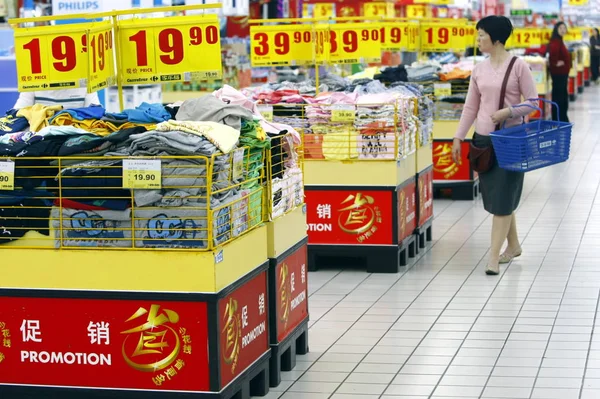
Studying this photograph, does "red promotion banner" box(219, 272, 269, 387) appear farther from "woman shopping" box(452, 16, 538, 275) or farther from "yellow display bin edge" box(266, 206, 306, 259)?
"woman shopping" box(452, 16, 538, 275)

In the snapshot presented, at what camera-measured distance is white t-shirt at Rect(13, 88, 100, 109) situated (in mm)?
7283

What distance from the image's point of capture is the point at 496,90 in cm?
774

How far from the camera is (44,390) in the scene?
4.74 meters

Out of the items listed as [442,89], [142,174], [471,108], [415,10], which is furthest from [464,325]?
[415,10]

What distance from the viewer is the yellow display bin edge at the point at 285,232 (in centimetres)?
536

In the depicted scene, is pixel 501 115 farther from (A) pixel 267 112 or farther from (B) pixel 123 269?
(B) pixel 123 269

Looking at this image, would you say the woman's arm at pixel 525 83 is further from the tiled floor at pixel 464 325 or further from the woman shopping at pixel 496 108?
the tiled floor at pixel 464 325

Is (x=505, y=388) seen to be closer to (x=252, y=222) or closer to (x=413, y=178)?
(x=252, y=222)

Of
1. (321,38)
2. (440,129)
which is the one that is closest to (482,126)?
(321,38)

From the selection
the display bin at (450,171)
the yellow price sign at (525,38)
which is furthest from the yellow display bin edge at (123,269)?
the yellow price sign at (525,38)

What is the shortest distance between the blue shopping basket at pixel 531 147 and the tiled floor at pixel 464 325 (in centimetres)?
85

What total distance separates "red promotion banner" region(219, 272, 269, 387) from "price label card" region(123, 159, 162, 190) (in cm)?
56

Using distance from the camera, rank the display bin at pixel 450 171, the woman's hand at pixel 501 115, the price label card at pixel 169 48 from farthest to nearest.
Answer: the display bin at pixel 450 171 < the woman's hand at pixel 501 115 < the price label card at pixel 169 48

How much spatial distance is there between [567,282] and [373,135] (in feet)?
5.70
